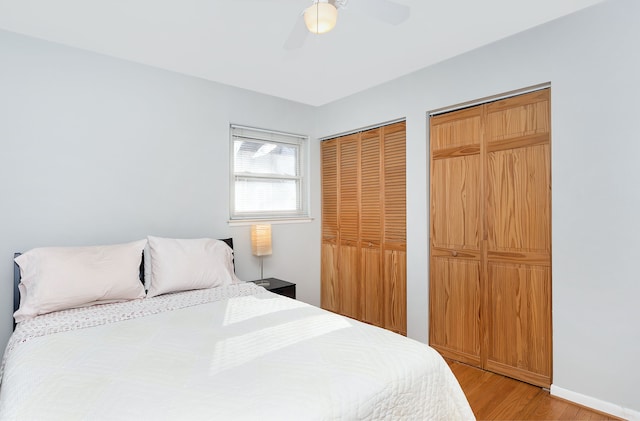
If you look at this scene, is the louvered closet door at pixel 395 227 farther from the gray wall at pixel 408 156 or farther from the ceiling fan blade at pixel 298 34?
the ceiling fan blade at pixel 298 34

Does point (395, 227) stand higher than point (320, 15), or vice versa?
point (320, 15)

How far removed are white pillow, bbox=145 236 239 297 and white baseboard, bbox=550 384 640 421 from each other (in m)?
2.38

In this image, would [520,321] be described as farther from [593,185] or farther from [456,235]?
[593,185]

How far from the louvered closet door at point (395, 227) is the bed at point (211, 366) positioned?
4.61 feet

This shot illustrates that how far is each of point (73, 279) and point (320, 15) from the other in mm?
2042

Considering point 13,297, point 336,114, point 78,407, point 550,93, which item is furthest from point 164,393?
point 336,114

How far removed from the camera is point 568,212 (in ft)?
7.13

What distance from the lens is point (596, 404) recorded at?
206 centimetres

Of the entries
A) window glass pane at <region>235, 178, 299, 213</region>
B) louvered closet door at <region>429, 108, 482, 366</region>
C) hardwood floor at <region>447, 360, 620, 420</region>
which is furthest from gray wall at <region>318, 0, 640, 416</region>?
window glass pane at <region>235, 178, 299, 213</region>

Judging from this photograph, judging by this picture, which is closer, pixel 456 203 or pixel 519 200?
pixel 519 200

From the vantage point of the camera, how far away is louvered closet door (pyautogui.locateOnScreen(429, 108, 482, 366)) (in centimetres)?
268

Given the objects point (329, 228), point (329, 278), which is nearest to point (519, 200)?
point (329, 228)

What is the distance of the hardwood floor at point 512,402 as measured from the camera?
6.69 ft

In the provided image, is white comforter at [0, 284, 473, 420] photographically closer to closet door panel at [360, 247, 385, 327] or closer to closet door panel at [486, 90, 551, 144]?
closet door panel at [360, 247, 385, 327]
